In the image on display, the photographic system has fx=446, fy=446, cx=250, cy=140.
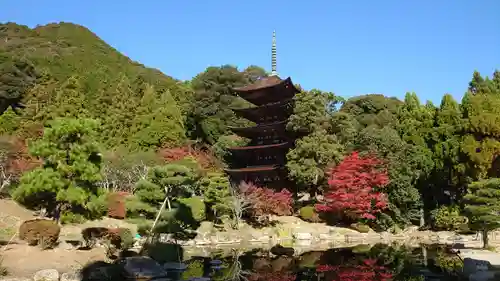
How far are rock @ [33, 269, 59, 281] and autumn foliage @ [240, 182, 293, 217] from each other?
15142 mm

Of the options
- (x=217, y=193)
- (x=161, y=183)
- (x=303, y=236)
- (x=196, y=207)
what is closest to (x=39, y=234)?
(x=161, y=183)

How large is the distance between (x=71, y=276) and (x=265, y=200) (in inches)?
615

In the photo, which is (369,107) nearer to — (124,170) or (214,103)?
(214,103)

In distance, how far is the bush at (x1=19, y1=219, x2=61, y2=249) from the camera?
54.3ft

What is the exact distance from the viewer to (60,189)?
17.5m

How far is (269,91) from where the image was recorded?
34.9 m

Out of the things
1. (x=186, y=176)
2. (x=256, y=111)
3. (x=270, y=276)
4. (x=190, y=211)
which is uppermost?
(x=256, y=111)

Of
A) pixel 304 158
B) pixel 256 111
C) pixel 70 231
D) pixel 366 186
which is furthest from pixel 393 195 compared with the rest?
pixel 70 231

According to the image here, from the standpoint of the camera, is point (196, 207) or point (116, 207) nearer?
point (196, 207)

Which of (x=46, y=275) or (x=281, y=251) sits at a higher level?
(x=46, y=275)

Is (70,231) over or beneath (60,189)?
beneath

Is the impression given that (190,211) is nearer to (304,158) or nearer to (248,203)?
(248,203)

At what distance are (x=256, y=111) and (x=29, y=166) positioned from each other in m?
16.4

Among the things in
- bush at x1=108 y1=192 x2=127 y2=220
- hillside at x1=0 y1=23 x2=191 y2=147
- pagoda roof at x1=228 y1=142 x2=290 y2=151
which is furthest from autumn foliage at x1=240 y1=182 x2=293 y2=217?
hillside at x1=0 y1=23 x2=191 y2=147
